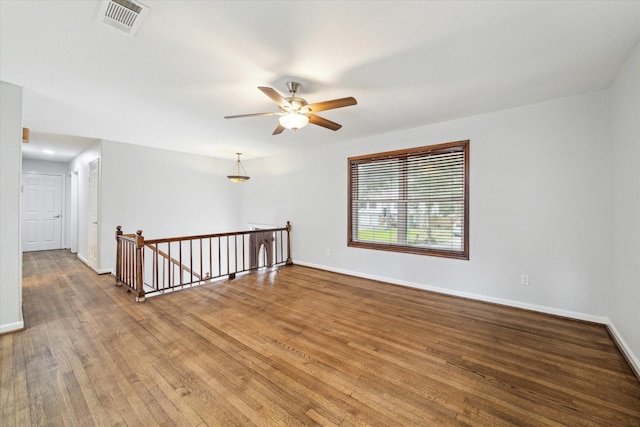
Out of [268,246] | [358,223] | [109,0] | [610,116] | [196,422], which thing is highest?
[109,0]

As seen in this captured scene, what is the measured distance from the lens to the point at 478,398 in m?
1.71

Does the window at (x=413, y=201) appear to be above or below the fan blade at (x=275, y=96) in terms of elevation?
below

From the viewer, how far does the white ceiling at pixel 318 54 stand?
1.66 metres

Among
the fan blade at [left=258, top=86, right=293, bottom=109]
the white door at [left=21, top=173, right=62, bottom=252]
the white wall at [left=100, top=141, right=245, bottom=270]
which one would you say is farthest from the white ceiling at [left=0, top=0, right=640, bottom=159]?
the white door at [left=21, top=173, right=62, bottom=252]

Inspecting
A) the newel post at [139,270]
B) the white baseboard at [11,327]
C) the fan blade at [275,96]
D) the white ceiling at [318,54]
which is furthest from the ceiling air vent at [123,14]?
the white baseboard at [11,327]

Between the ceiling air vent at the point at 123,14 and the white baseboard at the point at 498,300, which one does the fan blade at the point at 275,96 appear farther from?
the white baseboard at the point at 498,300

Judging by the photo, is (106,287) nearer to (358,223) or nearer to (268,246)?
(268,246)

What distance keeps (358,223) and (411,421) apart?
3.33m

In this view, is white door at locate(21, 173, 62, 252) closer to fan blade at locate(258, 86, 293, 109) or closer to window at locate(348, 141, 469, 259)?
window at locate(348, 141, 469, 259)

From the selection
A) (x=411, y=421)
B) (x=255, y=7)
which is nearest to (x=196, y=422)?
(x=411, y=421)

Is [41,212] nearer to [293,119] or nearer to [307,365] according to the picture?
[293,119]

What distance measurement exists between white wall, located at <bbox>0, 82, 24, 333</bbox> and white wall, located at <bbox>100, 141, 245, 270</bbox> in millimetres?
2274

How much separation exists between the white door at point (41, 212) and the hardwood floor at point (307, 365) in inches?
200

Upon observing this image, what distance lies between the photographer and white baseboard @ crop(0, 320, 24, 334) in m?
2.58
